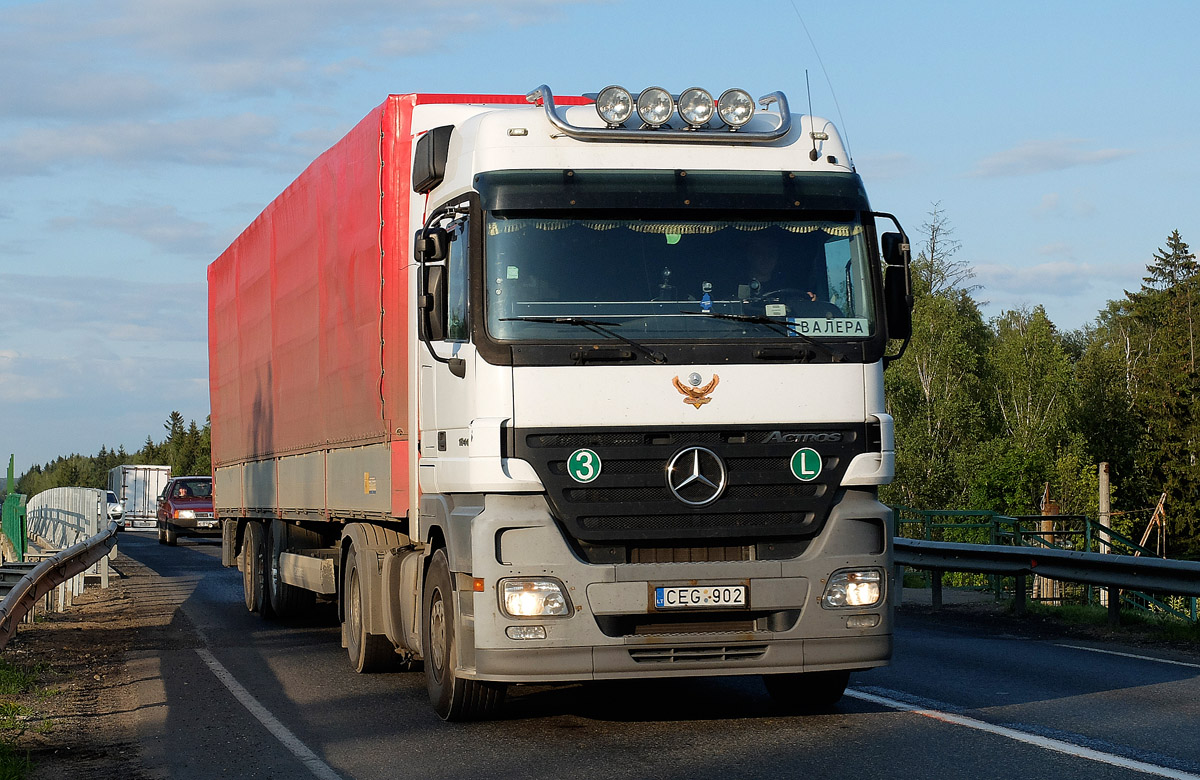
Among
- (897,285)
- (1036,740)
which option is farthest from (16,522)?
(1036,740)

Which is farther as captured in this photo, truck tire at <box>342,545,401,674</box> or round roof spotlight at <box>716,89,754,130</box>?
truck tire at <box>342,545,401,674</box>

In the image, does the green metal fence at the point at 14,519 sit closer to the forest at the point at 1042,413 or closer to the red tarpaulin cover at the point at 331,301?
the red tarpaulin cover at the point at 331,301

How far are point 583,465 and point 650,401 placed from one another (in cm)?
50

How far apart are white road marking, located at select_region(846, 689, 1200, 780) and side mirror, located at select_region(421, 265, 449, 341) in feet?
11.8

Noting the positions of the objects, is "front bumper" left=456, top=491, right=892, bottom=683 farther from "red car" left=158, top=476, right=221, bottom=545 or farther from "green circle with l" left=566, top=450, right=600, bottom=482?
"red car" left=158, top=476, right=221, bottom=545

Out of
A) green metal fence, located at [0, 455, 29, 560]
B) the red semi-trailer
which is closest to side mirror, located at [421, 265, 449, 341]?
the red semi-trailer

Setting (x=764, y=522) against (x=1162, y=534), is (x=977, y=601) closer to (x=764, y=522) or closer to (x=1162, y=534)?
(x=764, y=522)

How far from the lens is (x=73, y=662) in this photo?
1278cm

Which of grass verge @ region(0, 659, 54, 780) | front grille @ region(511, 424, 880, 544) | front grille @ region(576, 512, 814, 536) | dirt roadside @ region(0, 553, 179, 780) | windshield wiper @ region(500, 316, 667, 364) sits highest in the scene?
windshield wiper @ region(500, 316, 667, 364)

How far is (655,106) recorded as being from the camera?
847 cm

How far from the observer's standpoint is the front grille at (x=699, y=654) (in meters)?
7.79

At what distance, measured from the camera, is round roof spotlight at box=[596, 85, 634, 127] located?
27.5 feet

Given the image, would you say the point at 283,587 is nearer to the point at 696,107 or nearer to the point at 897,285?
the point at 696,107

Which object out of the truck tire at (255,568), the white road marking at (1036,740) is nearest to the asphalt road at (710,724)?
the white road marking at (1036,740)
